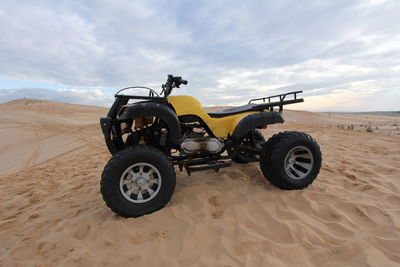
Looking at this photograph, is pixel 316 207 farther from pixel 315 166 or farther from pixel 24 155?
pixel 24 155

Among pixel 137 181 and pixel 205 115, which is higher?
pixel 205 115

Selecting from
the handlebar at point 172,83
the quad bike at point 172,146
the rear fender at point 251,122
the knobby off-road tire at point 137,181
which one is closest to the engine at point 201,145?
the quad bike at point 172,146

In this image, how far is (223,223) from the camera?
259 centimetres

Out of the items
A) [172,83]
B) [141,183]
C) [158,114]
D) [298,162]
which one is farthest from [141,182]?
[298,162]

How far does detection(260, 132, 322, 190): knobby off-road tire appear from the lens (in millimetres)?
3303

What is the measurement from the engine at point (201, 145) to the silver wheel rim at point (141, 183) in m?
0.60

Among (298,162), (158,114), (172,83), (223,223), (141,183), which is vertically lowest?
(223,223)

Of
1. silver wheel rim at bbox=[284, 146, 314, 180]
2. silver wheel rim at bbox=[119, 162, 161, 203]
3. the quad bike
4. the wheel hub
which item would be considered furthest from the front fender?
silver wheel rim at bbox=[284, 146, 314, 180]

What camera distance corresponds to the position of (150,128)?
341 cm

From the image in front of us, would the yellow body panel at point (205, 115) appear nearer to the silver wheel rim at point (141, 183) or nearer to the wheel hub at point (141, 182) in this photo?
the silver wheel rim at point (141, 183)

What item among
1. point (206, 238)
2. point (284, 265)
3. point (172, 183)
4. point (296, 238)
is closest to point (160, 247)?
point (206, 238)

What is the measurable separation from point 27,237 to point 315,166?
357 cm

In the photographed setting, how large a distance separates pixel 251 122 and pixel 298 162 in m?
0.89

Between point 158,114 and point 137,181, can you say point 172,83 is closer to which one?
point 158,114
